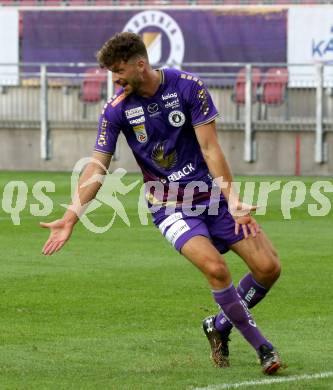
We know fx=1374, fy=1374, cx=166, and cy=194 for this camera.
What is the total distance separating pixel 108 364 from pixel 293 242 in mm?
8208

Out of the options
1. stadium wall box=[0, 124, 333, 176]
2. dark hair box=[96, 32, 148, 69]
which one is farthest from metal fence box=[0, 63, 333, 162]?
dark hair box=[96, 32, 148, 69]

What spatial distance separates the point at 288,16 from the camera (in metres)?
35.1

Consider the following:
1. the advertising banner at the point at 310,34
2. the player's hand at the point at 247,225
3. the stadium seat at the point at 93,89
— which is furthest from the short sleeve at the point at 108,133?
the advertising banner at the point at 310,34

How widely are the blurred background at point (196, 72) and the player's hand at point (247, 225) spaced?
21629 millimetres

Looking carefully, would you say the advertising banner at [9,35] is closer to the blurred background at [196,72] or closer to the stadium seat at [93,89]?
the blurred background at [196,72]

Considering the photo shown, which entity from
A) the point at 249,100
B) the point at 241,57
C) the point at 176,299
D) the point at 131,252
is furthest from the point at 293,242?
the point at 241,57

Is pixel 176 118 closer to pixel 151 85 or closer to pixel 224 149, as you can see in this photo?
pixel 151 85

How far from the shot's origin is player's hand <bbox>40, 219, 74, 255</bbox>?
8.81 m

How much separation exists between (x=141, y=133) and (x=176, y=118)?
10.5 inches

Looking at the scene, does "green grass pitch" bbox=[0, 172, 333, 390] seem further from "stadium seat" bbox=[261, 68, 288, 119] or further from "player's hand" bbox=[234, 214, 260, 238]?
"stadium seat" bbox=[261, 68, 288, 119]

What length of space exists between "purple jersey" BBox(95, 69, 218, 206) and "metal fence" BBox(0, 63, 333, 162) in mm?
21469

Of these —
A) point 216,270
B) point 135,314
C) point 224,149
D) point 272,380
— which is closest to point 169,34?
point 224,149

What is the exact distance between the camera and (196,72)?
34469mm

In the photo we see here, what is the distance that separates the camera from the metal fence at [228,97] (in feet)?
102
